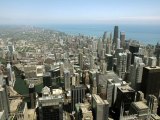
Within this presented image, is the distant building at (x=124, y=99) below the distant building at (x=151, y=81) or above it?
below

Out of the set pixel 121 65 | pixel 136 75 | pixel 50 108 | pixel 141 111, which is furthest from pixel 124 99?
pixel 121 65

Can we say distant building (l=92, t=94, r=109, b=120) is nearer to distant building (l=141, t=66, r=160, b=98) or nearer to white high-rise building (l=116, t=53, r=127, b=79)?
distant building (l=141, t=66, r=160, b=98)

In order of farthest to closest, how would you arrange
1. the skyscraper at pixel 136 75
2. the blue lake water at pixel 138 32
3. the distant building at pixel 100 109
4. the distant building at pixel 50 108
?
the blue lake water at pixel 138 32
the skyscraper at pixel 136 75
the distant building at pixel 100 109
the distant building at pixel 50 108

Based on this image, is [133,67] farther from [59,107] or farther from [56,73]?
[59,107]

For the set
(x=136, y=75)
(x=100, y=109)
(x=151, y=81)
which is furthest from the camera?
(x=136, y=75)

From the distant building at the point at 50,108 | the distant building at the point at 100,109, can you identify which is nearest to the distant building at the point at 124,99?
the distant building at the point at 100,109

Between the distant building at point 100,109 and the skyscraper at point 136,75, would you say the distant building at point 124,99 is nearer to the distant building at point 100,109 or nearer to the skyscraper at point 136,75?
the distant building at point 100,109

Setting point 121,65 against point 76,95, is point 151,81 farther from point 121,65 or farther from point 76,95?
point 121,65

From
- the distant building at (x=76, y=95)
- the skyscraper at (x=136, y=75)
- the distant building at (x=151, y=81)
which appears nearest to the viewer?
the distant building at (x=76, y=95)

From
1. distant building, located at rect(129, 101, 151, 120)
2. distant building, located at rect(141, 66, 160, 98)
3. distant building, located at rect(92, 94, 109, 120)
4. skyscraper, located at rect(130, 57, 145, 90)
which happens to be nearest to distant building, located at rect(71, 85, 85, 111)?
distant building, located at rect(92, 94, 109, 120)

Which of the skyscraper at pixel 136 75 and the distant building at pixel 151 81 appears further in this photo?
the skyscraper at pixel 136 75

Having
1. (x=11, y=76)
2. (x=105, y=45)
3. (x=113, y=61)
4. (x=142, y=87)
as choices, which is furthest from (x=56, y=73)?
(x=105, y=45)
